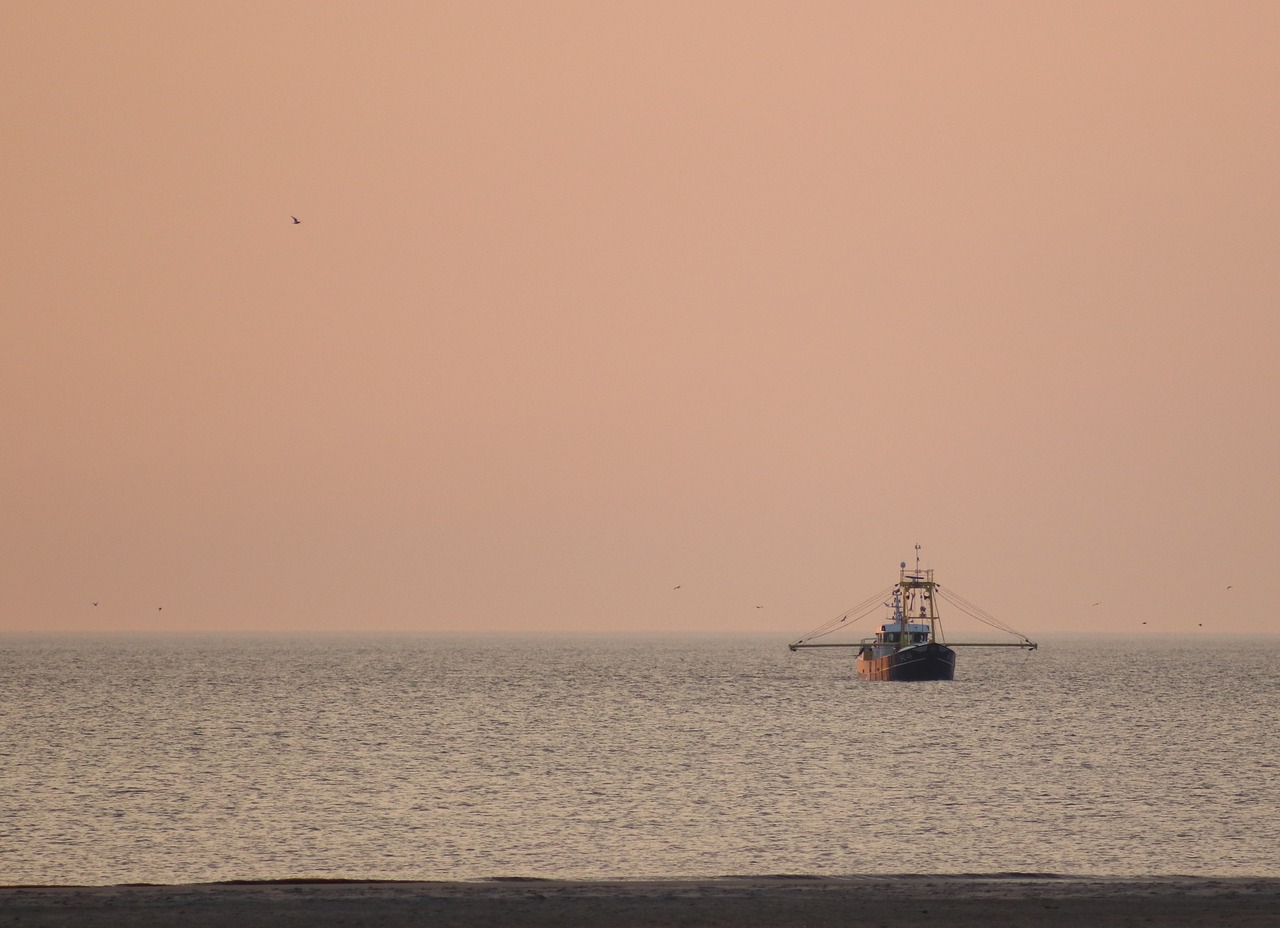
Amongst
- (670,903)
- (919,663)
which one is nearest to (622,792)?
(670,903)

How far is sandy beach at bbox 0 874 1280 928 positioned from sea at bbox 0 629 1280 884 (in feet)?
27.4

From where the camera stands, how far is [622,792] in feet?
186

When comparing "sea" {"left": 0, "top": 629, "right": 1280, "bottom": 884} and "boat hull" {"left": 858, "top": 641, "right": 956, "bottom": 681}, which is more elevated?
"boat hull" {"left": 858, "top": 641, "right": 956, "bottom": 681}

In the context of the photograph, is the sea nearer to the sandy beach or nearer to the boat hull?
the sandy beach

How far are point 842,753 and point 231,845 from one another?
40837 mm

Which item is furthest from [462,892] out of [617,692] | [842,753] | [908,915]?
[617,692]

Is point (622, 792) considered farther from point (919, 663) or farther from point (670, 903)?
point (919, 663)

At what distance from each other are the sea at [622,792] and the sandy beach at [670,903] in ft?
27.4

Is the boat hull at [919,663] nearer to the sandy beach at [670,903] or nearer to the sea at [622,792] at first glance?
the sea at [622,792]

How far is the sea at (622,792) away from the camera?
39344 mm

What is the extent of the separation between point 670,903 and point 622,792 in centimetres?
Result: 3459

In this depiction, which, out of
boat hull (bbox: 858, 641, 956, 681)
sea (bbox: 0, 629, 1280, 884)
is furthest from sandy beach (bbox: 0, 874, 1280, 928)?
boat hull (bbox: 858, 641, 956, 681)

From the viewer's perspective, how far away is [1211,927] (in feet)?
66.9

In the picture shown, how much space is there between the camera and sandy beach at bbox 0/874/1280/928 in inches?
828
